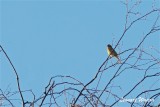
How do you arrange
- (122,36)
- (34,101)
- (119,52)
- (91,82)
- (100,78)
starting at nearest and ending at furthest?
(34,101) → (91,82) → (100,78) → (122,36) → (119,52)

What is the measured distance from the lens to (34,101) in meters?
2.03

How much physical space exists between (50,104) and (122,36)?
0.79 m

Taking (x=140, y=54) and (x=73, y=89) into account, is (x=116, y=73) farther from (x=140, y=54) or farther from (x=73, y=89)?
(x=140, y=54)

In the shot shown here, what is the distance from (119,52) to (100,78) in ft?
2.07

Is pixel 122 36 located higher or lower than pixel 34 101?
higher

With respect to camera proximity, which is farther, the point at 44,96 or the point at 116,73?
the point at 116,73

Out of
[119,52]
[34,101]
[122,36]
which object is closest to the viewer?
[34,101]

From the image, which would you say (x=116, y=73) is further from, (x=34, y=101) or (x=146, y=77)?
(x=34, y=101)

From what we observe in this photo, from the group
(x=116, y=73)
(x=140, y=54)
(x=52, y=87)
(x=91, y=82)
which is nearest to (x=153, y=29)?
(x=140, y=54)

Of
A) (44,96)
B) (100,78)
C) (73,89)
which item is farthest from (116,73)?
(44,96)

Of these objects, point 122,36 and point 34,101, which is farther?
point 122,36

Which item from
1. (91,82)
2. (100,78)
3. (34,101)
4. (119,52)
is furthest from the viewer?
(119,52)

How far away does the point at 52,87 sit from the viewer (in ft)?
6.87

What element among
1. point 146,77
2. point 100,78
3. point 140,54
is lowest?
point 146,77
